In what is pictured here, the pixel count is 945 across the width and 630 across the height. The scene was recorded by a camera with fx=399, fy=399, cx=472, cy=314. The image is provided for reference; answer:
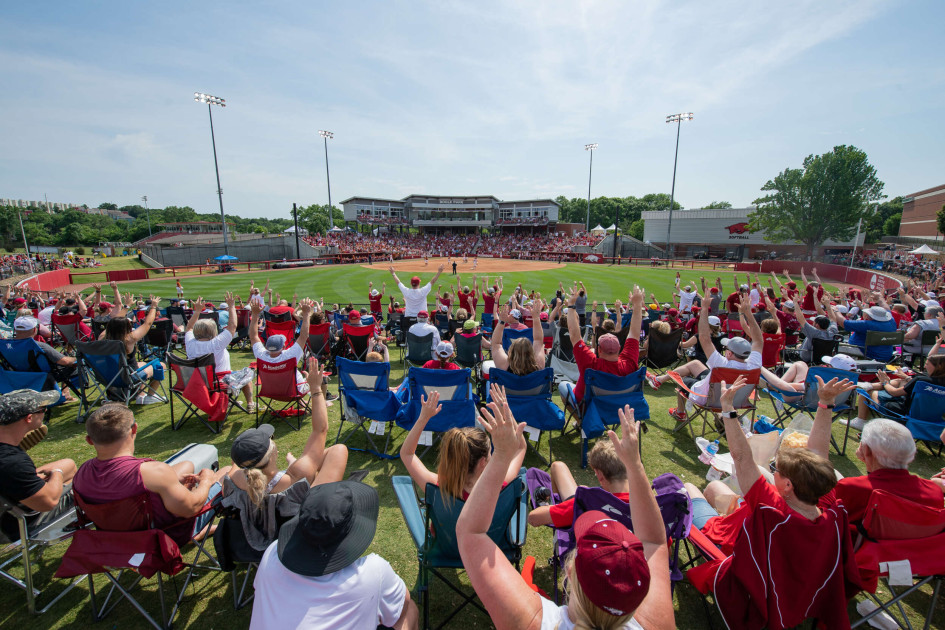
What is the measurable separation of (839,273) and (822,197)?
18978 millimetres

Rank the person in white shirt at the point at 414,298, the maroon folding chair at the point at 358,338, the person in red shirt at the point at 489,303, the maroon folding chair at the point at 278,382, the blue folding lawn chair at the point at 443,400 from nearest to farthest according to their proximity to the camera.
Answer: the blue folding lawn chair at the point at 443,400
the maroon folding chair at the point at 278,382
the maroon folding chair at the point at 358,338
the person in white shirt at the point at 414,298
the person in red shirt at the point at 489,303

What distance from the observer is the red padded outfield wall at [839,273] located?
2261cm

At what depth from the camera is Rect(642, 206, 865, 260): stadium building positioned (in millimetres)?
52812

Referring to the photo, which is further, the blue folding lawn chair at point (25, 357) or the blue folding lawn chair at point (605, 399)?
the blue folding lawn chair at point (25, 357)

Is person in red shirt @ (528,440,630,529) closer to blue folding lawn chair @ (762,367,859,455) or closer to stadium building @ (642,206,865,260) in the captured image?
blue folding lawn chair @ (762,367,859,455)

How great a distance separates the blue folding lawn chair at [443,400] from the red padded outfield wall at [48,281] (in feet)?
88.1

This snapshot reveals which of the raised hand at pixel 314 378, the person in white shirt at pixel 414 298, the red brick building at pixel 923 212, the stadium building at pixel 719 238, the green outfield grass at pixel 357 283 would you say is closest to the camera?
the raised hand at pixel 314 378

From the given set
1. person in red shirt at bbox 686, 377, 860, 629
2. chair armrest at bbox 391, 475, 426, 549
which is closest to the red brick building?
person in red shirt at bbox 686, 377, 860, 629

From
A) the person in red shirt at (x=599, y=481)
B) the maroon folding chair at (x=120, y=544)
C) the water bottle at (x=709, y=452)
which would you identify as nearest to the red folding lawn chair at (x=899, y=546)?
the person in red shirt at (x=599, y=481)

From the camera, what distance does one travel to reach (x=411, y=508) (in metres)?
3.04

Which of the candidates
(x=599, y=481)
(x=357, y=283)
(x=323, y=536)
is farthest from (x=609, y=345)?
(x=357, y=283)

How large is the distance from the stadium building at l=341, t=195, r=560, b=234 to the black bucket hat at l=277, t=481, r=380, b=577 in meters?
75.3

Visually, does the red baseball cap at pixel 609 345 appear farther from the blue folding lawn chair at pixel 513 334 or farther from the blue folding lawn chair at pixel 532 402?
the blue folding lawn chair at pixel 513 334

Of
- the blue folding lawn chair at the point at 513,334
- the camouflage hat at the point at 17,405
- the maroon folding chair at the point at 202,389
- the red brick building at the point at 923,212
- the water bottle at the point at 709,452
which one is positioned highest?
the red brick building at the point at 923,212
